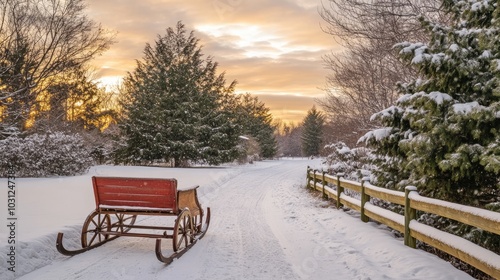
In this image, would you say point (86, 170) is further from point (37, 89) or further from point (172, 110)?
point (172, 110)

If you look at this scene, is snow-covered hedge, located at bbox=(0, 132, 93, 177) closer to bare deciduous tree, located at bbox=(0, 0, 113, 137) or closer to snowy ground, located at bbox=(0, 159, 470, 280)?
bare deciduous tree, located at bbox=(0, 0, 113, 137)

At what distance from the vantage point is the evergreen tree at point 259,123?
211 feet

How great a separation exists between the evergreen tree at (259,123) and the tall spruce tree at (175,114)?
25.8 m

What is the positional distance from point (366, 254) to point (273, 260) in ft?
5.14

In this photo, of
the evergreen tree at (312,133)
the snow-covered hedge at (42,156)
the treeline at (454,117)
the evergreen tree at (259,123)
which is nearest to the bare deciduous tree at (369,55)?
the treeline at (454,117)

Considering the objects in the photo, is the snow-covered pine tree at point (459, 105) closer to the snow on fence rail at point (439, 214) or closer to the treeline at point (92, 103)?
the snow on fence rail at point (439, 214)

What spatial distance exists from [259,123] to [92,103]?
29803 mm

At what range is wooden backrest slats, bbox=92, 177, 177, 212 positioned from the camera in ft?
20.5

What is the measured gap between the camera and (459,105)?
5.09 meters

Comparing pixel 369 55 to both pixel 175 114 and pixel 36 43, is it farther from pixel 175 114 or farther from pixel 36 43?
pixel 175 114

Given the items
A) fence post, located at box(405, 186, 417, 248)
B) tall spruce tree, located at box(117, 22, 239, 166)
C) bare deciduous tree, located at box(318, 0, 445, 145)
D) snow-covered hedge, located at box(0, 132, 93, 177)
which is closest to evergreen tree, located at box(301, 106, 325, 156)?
tall spruce tree, located at box(117, 22, 239, 166)

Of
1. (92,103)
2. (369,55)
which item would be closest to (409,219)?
(369,55)

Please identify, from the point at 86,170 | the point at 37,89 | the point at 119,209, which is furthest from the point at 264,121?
the point at 119,209

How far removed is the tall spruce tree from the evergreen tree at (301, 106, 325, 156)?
4737cm
